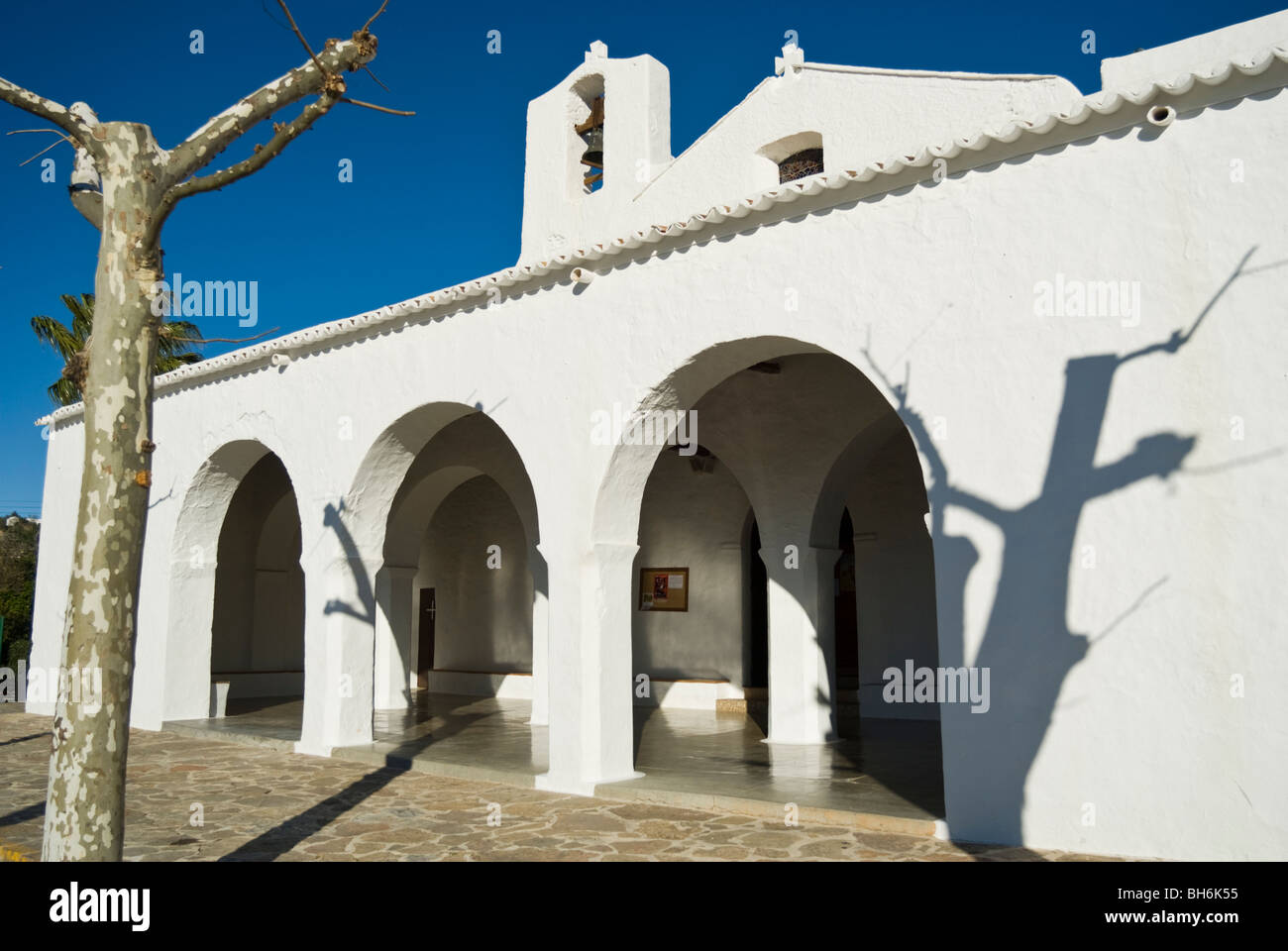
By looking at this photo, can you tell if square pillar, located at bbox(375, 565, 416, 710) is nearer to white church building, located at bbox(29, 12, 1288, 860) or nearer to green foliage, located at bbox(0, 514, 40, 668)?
white church building, located at bbox(29, 12, 1288, 860)

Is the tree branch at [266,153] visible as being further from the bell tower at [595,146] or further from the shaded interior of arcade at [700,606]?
the bell tower at [595,146]

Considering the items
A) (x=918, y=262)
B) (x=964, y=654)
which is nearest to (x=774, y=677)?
(x=964, y=654)

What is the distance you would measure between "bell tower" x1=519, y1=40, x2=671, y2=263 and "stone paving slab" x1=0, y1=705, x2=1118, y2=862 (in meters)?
7.19

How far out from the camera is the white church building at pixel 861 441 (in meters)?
5.34

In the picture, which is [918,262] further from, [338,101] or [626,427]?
[338,101]

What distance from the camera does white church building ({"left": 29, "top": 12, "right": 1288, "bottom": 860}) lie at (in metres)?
5.34

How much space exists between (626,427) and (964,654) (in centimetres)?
299

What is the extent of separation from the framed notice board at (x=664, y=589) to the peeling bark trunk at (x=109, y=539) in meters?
10.5

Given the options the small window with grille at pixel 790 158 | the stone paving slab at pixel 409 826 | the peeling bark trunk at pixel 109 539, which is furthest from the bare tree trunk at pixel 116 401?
the small window with grille at pixel 790 158

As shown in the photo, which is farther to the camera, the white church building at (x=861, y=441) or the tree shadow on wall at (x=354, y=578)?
the tree shadow on wall at (x=354, y=578)

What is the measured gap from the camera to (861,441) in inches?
399

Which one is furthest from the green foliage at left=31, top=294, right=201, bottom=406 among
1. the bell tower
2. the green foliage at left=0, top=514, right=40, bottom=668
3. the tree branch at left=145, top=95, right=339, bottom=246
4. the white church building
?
the tree branch at left=145, top=95, right=339, bottom=246

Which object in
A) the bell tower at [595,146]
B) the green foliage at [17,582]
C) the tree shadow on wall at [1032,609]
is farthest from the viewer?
the green foliage at [17,582]
